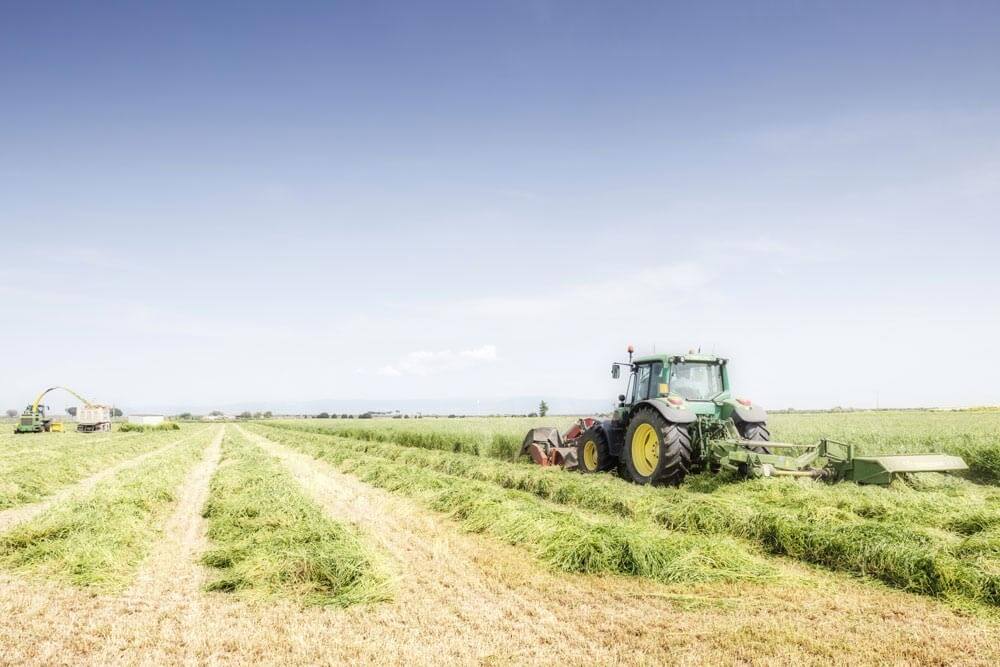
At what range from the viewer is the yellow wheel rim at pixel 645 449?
35.8 feet

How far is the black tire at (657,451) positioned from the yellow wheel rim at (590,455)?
1.28m

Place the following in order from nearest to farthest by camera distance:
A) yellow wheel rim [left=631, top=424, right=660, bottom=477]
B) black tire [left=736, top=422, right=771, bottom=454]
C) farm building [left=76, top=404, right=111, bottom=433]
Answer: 1. black tire [left=736, top=422, right=771, bottom=454]
2. yellow wheel rim [left=631, top=424, right=660, bottom=477]
3. farm building [left=76, top=404, right=111, bottom=433]

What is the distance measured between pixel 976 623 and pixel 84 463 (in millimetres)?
18886

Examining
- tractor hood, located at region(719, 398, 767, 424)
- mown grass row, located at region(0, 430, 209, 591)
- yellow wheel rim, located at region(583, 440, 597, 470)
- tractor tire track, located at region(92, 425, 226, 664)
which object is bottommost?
tractor tire track, located at region(92, 425, 226, 664)

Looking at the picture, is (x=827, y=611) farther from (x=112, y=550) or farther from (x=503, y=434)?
(x=503, y=434)

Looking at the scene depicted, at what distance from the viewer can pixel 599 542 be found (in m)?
6.07

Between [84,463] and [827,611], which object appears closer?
[827,611]

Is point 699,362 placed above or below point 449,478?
above

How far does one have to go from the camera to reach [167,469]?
14.4 meters

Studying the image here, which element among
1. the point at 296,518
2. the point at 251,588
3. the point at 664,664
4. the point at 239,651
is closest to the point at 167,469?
the point at 296,518

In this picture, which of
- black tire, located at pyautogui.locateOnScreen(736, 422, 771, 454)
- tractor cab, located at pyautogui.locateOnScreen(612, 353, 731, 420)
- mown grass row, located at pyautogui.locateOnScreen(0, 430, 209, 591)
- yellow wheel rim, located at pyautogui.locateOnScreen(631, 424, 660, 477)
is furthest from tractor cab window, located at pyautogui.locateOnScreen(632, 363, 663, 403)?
mown grass row, located at pyautogui.locateOnScreen(0, 430, 209, 591)

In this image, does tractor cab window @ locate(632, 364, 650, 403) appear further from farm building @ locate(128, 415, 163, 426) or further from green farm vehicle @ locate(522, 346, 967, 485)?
farm building @ locate(128, 415, 163, 426)

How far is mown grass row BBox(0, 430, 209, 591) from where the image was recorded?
5.94 metres

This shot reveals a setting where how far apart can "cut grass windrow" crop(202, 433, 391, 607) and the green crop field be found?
0.10 feet
